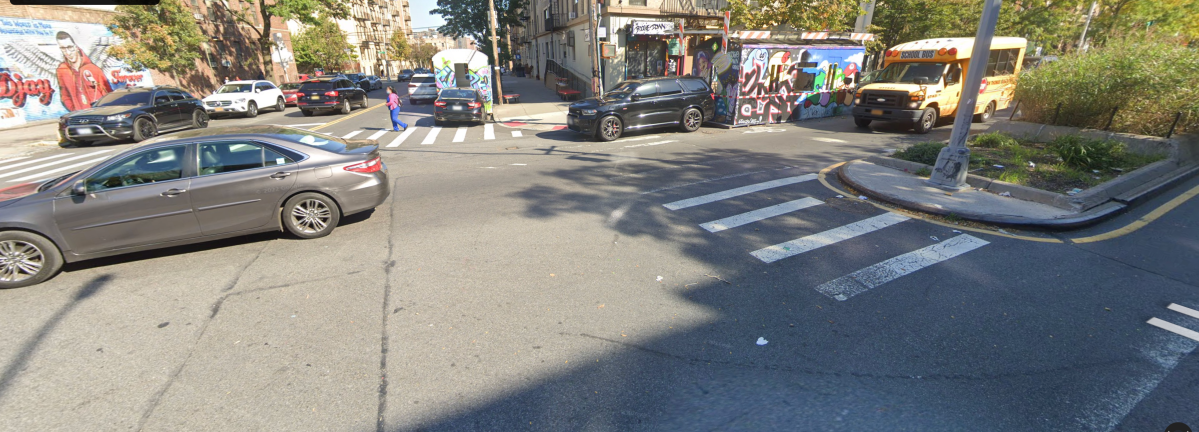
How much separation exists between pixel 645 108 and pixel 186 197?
10.9m

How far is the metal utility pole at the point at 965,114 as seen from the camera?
6910 millimetres

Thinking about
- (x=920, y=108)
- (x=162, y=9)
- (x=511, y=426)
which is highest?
(x=162, y=9)

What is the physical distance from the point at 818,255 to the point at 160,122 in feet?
63.9

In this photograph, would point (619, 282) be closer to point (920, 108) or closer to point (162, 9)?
point (920, 108)

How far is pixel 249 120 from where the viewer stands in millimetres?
21688

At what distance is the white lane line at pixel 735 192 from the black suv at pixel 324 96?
1984 centimetres

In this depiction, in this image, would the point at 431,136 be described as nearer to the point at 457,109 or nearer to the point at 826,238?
the point at 457,109

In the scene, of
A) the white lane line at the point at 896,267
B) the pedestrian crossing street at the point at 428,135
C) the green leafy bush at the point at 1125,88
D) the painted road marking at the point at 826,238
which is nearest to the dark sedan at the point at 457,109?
the pedestrian crossing street at the point at 428,135

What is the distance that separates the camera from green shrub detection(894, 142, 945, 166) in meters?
9.34

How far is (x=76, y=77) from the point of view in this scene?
22.3 metres

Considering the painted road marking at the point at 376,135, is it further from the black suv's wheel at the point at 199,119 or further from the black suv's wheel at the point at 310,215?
the black suv's wheel at the point at 310,215

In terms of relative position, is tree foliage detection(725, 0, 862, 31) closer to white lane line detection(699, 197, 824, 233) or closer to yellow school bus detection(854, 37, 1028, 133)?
yellow school bus detection(854, 37, 1028, 133)

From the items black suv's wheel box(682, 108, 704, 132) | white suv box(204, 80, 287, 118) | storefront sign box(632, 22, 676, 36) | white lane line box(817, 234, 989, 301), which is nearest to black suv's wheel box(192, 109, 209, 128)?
white suv box(204, 80, 287, 118)

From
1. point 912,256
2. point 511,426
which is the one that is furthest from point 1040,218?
point 511,426
